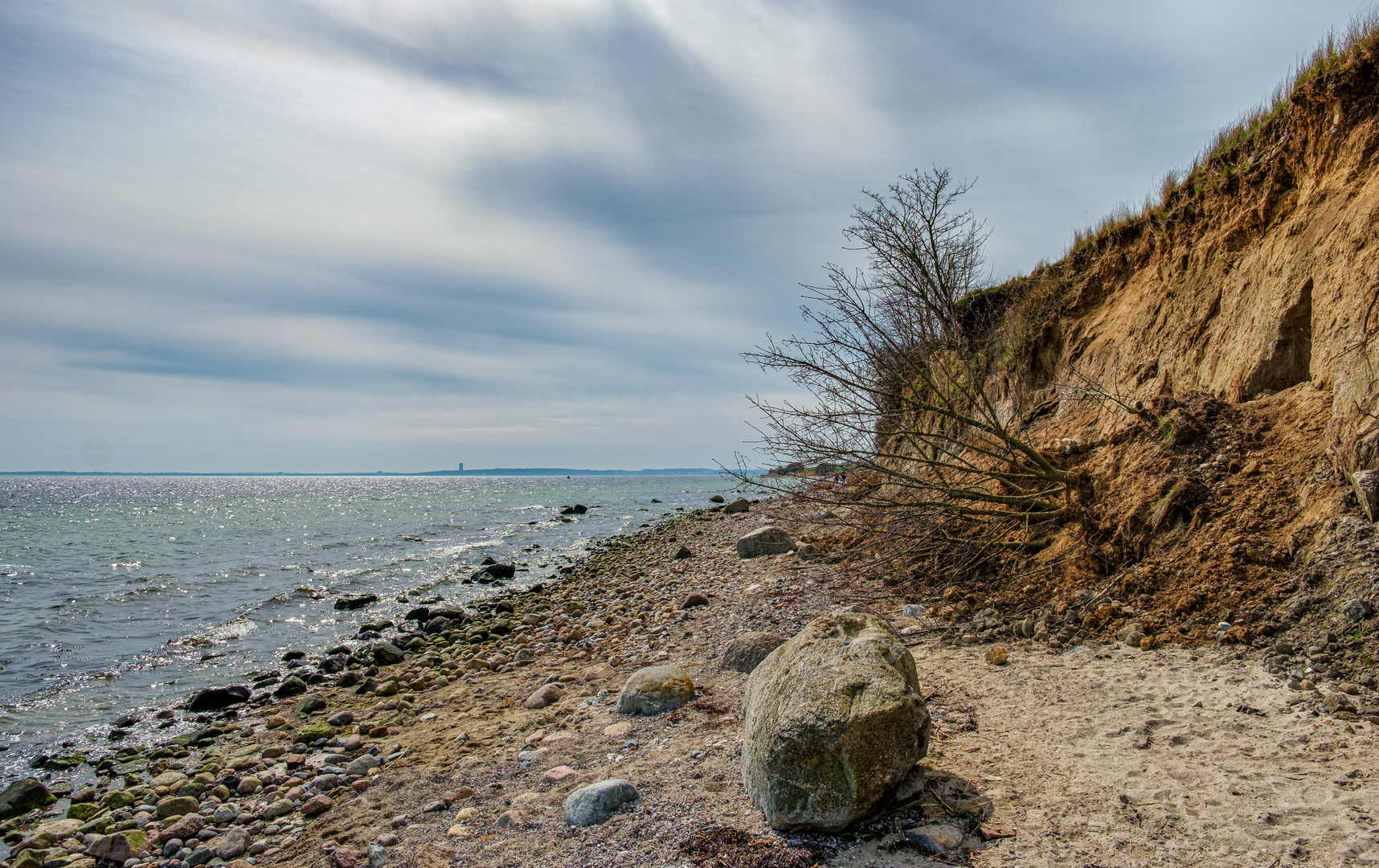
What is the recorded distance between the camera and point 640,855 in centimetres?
370

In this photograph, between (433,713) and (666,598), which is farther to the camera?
(666,598)

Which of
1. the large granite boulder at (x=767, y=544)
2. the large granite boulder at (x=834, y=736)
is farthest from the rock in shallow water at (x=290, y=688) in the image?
the large granite boulder at (x=767, y=544)

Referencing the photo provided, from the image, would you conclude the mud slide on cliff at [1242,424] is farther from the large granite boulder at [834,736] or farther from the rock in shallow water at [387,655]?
the rock in shallow water at [387,655]

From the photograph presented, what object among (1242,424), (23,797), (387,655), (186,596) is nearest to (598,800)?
(23,797)

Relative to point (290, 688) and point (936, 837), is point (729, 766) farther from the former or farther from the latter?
point (290, 688)

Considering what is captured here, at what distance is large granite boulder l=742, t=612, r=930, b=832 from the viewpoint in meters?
3.54

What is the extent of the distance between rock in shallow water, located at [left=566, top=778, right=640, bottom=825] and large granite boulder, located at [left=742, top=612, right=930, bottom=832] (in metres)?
0.80

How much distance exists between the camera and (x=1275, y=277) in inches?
282

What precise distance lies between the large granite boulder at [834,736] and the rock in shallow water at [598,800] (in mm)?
804

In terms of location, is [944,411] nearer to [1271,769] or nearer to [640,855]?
[1271,769]

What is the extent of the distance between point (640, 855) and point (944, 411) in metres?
6.03

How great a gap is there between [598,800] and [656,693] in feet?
5.77

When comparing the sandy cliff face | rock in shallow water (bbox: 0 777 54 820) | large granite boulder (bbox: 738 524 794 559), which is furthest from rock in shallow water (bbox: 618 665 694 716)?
large granite boulder (bbox: 738 524 794 559)

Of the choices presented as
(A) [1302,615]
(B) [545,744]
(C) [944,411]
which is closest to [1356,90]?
(C) [944,411]
